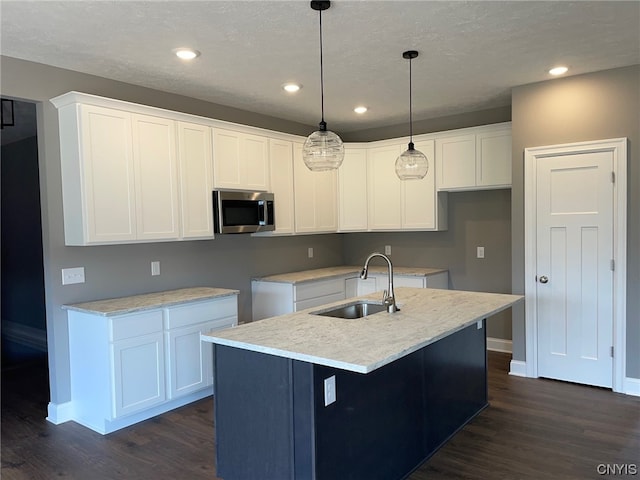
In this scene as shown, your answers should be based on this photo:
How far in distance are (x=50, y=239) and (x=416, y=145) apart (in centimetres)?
366

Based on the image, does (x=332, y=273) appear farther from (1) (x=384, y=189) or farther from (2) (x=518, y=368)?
(2) (x=518, y=368)

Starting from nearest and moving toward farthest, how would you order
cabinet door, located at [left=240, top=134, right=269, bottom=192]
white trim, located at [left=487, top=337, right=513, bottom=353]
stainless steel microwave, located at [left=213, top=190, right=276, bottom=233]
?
1. stainless steel microwave, located at [left=213, top=190, right=276, bottom=233]
2. cabinet door, located at [left=240, top=134, right=269, bottom=192]
3. white trim, located at [left=487, top=337, right=513, bottom=353]

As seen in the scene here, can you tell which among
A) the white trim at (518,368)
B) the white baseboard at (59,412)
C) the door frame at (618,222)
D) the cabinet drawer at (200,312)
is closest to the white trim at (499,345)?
the white trim at (518,368)

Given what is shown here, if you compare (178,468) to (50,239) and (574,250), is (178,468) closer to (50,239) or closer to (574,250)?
(50,239)

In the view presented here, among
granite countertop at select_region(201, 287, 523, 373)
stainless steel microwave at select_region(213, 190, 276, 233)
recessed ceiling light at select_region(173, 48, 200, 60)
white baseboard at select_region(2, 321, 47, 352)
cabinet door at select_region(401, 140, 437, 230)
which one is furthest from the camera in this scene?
white baseboard at select_region(2, 321, 47, 352)

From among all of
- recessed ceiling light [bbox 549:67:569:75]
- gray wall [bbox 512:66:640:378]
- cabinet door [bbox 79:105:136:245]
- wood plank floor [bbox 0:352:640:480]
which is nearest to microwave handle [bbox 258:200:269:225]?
cabinet door [bbox 79:105:136:245]

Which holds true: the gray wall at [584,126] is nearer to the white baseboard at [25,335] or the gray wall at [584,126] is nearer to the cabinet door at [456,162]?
the cabinet door at [456,162]

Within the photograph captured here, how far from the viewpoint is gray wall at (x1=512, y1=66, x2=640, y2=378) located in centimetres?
368

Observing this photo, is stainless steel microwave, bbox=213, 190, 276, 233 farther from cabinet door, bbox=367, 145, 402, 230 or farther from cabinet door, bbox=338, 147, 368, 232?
cabinet door, bbox=367, 145, 402, 230

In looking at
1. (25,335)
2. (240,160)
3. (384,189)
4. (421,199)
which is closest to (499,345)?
(421,199)

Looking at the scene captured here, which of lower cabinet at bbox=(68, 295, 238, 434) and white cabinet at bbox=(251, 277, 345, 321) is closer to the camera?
lower cabinet at bbox=(68, 295, 238, 434)

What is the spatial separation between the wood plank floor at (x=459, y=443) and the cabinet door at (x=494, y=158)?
79.3 inches

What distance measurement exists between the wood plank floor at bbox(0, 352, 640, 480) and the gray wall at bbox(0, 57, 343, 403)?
535mm

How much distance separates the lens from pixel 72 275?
350cm
